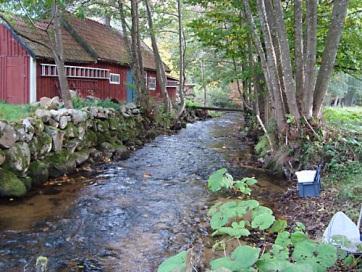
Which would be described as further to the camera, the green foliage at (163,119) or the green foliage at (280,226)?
the green foliage at (163,119)

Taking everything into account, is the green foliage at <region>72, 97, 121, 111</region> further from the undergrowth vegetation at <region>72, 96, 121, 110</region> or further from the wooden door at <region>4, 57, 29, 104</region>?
the wooden door at <region>4, 57, 29, 104</region>

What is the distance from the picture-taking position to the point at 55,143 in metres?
8.22

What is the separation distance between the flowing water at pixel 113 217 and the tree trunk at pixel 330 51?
6.34 ft

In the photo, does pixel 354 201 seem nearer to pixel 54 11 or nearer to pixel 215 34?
pixel 215 34

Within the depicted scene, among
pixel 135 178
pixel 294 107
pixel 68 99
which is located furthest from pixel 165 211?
pixel 68 99

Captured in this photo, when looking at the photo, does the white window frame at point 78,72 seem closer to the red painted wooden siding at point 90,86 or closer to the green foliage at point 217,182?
the red painted wooden siding at point 90,86

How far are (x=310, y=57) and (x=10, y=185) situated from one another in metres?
5.88

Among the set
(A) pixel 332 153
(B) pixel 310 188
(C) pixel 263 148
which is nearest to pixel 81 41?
(C) pixel 263 148

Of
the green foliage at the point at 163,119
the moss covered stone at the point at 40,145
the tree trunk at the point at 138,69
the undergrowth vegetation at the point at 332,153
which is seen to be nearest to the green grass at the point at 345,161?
the undergrowth vegetation at the point at 332,153

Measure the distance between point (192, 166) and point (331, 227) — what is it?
5.54 metres

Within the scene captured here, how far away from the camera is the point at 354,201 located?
5.34m

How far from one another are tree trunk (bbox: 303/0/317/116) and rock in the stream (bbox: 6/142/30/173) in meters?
5.24

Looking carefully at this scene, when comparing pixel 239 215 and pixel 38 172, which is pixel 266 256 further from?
pixel 38 172

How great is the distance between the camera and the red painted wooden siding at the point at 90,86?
14178mm
